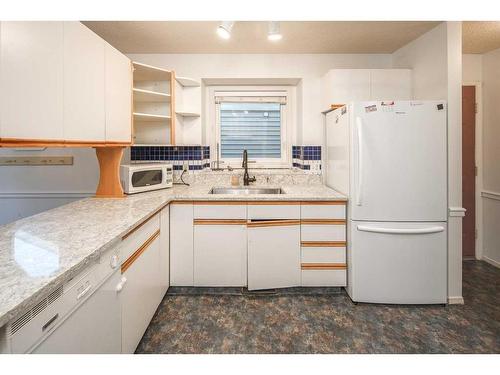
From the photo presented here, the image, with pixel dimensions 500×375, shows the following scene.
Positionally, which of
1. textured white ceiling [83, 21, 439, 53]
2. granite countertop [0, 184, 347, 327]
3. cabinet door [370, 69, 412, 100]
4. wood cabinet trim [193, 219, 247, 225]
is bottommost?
wood cabinet trim [193, 219, 247, 225]

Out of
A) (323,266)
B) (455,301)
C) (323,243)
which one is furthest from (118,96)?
(455,301)

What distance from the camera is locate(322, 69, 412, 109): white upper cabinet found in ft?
9.12

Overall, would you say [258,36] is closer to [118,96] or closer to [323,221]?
[118,96]

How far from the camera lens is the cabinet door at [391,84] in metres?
2.77

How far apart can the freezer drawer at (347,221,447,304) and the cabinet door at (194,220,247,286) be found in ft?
3.25

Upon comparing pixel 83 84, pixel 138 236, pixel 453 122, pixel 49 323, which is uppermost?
pixel 83 84

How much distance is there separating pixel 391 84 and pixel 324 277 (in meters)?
1.95

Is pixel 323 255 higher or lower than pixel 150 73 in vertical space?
lower

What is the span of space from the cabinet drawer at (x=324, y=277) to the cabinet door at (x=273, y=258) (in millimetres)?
129

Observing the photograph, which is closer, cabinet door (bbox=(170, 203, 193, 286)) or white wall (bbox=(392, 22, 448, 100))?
white wall (bbox=(392, 22, 448, 100))

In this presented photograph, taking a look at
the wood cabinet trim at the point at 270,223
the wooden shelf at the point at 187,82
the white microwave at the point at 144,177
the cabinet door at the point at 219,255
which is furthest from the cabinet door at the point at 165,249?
the wooden shelf at the point at 187,82

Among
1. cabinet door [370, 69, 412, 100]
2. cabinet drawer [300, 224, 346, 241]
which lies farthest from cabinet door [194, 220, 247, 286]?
cabinet door [370, 69, 412, 100]

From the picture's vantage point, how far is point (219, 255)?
2.46 metres

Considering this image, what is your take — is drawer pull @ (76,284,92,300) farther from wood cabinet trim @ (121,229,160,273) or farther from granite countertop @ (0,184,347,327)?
wood cabinet trim @ (121,229,160,273)
